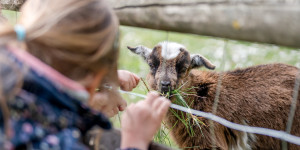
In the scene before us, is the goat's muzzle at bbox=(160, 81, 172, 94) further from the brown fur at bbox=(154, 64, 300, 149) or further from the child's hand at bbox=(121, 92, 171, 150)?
the child's hand at bbox=(121, 92, 171, 150)

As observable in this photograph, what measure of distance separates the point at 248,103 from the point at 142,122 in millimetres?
2070

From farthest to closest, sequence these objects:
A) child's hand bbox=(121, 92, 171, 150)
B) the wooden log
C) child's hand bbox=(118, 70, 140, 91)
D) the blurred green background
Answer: the blurred green background → child's hand bbox=(118, 70, 140, 91) → child's hand bbox=(121, 92, 171, 150) → the wooden log

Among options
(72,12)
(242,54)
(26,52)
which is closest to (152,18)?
(72,12)

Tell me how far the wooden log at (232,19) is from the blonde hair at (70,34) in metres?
0.29

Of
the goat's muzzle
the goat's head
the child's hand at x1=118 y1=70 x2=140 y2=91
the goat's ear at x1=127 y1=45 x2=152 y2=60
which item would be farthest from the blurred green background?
the child's hand at x1=118 y1=70 x2=140 y2=91

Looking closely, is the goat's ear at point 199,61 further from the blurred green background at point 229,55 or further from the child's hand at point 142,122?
the child's hand at point 142,122

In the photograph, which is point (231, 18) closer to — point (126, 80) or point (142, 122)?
point (142, 122)

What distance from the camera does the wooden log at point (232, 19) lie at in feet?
3.35

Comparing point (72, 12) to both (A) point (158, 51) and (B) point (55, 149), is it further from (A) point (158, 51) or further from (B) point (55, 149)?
(A) point (158, 51)

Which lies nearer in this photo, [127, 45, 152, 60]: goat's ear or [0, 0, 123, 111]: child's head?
[0, 0, 123, 111]: child's head

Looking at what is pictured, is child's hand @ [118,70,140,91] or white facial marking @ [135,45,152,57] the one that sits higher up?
white facial marking @ [135,45,152,57]

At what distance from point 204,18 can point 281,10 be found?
0.29 meters

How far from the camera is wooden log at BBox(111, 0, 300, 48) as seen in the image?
3.35 ft

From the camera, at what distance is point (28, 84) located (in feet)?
3.31
